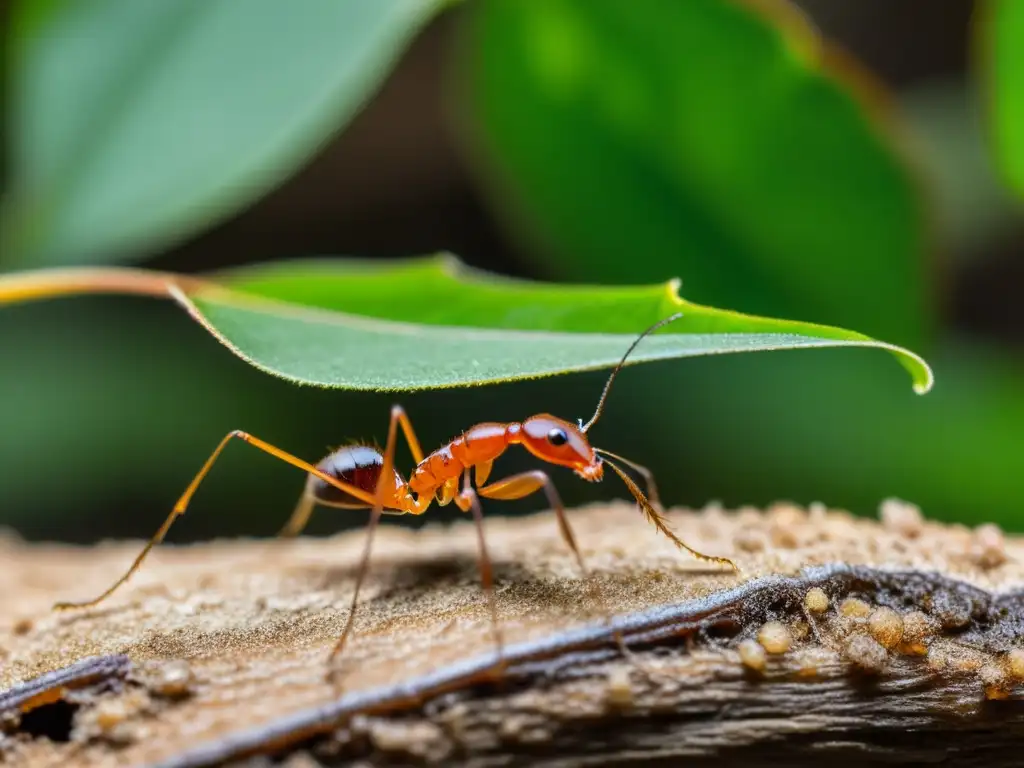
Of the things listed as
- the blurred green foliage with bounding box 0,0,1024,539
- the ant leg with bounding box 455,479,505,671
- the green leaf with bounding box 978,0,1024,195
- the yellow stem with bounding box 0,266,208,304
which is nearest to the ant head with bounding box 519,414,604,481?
the ant leg with bounding box 455,479,505,671

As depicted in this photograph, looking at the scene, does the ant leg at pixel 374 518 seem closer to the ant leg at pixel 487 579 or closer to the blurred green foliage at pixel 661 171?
the ant leg at pixel 487 579

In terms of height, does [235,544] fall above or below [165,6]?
below

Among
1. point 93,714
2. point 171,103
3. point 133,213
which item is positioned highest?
point 171,103

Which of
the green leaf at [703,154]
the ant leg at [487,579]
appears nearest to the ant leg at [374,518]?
the ant leg at [487,579]

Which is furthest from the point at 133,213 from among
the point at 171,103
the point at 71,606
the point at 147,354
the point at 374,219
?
the point at 374,219

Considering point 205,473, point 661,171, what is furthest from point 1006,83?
point 205,473

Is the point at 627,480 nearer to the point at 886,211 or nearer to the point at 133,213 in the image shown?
the point at 886,211
